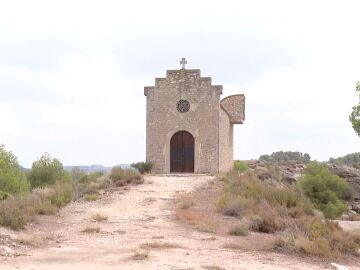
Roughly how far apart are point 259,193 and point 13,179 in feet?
51.1

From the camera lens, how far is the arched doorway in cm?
2647

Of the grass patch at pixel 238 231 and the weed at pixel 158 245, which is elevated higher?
the grass patch at pixel 238 231

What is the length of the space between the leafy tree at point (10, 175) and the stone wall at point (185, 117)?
6.87 meters

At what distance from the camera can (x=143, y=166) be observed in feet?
84.9

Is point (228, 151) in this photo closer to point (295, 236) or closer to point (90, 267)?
point (295, 236)

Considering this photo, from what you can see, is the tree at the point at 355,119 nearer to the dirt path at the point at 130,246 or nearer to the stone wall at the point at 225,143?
the stone wall at the point at 225,143

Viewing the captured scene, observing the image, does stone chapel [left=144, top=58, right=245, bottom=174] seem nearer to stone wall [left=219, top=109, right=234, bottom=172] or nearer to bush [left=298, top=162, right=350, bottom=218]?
stone wall [left=219, top=109, right=234, bottom=172]

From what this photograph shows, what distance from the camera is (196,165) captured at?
26297 mm

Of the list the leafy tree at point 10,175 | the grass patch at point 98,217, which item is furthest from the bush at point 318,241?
the leafy tree at point 10,175

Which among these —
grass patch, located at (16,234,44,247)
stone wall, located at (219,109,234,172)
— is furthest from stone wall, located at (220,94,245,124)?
grass patch, located at (16,234,44,247)

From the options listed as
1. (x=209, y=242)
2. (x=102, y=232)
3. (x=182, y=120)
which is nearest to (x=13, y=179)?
(x=182, y=120)

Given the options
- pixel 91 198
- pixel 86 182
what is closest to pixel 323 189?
pixel 86 182

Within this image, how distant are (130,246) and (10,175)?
66.0ft

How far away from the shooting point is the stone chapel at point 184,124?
26.2 m
